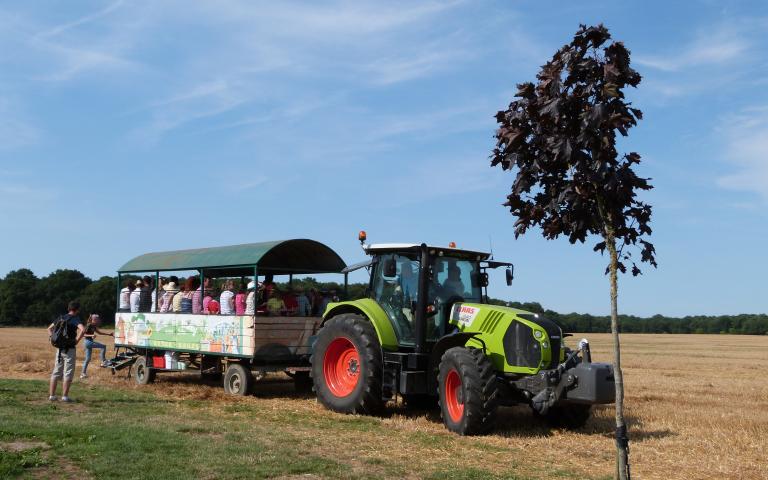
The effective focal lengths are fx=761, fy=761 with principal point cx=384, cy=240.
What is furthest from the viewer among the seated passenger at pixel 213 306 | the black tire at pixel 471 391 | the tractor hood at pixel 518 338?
the seated passenger at pixel 213 306

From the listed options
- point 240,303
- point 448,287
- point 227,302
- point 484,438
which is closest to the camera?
point 484,438

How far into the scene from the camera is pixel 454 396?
35.0ft

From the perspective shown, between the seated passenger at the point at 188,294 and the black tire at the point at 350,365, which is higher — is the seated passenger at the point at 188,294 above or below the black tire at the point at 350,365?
above

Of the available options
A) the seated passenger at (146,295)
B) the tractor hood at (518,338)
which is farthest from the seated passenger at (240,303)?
the tractor hood at (518,338)

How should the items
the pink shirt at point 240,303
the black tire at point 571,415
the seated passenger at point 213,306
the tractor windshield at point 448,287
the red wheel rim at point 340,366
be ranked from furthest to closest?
the seated passenger at point 213,306 < the pink shirt at point 240,303 < the red wheel rim at point 340,366 < the tractor windshield at point 448,287 < the black tire at point 571,415

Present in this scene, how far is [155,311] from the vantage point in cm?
1645

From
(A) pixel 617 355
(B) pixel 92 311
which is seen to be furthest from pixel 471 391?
(B) pixel 92 311

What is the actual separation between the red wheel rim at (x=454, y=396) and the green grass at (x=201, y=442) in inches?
14.1

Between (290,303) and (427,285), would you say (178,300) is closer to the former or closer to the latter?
(290,303)

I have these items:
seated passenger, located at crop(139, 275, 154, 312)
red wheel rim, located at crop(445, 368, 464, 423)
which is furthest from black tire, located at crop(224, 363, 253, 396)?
red wheel rim, located at crop(445, 368, 464, 423)

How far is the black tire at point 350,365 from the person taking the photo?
1162 cm

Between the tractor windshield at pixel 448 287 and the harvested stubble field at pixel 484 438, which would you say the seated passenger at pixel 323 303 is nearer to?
the harvested stubble field at pixel 484 438

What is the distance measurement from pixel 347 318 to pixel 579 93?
23.4ft

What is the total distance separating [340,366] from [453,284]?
2.50 metres
